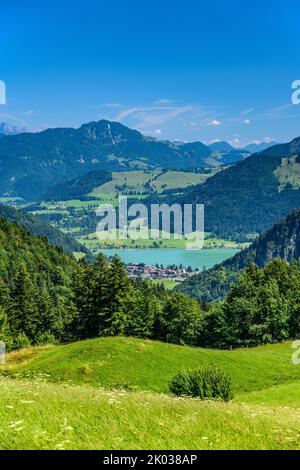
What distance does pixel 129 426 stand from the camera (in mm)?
13578

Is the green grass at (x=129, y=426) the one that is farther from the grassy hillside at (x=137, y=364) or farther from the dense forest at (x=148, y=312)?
the dense forest at (x=148, y=312)

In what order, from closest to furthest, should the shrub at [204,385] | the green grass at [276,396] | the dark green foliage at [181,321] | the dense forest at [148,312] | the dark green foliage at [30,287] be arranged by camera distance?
the shrub at [204,385]
the green grass at [276,396]
the dense forest at [148,312]
the dark green foliage at [181,321]
the dark green foliage at [30,287]

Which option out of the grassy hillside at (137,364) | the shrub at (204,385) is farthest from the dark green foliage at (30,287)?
the shrub at (204,385)

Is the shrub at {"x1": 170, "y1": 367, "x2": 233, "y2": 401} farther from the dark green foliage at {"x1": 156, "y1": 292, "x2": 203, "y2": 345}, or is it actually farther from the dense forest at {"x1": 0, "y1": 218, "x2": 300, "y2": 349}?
the dark green foliage at {"x1": 156, "y1": 292, "x2": 203, "y2": 345}

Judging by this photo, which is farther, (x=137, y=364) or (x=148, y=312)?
(x=148, y=312)

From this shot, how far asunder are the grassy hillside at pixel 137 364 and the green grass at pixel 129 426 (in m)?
28.3

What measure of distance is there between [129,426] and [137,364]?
38.2m

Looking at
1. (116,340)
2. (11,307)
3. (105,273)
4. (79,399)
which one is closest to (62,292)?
(11,307)

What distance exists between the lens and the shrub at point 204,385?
3117 centimetres

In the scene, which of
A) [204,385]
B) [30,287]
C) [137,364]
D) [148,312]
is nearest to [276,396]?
[204,385]

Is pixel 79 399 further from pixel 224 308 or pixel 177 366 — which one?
pixel 224 308

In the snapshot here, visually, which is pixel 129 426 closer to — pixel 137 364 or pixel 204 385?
pixel 204 385

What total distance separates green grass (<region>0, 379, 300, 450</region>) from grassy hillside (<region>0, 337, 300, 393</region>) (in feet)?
92.9
